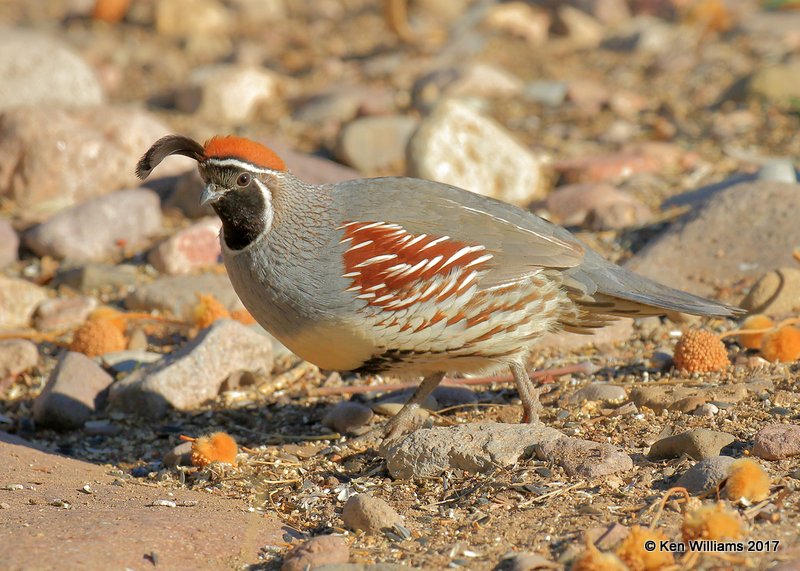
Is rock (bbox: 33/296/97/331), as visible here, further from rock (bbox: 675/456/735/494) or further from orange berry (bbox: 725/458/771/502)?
orange berry (bbox: 725/458/771/502)

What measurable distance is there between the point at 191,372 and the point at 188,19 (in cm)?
844

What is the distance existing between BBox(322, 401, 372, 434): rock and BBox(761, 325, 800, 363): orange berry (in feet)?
7.18

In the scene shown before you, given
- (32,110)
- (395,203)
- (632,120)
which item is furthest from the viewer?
(632,120)

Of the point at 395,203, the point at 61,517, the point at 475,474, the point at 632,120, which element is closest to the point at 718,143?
the point at 632,120

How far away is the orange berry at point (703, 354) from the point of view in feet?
19.2

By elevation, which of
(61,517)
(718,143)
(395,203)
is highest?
(395,203)

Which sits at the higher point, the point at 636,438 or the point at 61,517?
the point at 61,517

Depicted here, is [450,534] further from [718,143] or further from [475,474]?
[718,143]

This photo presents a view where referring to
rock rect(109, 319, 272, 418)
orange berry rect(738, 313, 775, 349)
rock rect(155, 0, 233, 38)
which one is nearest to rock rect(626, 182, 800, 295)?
orange berry rect(738, 313, 775, 349)

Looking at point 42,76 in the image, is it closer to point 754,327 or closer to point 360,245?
point 360,245

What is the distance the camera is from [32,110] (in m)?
9.30

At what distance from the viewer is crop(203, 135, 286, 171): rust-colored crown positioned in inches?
208

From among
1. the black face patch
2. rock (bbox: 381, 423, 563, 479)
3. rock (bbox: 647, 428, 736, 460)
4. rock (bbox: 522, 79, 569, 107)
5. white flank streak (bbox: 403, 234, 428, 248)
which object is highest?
the black face patch

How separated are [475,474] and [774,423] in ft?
4.53
